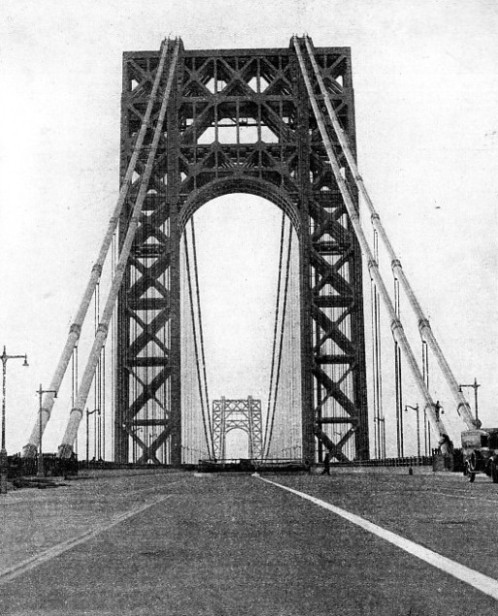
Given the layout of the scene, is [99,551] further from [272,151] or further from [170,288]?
[272,151]

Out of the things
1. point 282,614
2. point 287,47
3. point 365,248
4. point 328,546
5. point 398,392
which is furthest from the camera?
point 287,47

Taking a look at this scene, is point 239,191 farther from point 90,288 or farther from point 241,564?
point 241,564

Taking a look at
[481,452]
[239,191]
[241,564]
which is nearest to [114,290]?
[239,191]

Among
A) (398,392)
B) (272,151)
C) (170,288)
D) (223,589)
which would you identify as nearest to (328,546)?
(223,589)

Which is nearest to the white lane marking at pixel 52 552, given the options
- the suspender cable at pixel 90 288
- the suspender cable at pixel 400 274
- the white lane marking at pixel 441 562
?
the white lane marking at pixel 441 562

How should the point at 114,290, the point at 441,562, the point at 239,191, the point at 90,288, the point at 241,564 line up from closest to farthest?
the point at 441,562 < the point at 241,564 < the point at 90,288 < the point at 114,290 < the point at 239,191

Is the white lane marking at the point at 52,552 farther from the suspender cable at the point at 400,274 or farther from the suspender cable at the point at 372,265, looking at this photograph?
the suspender cable at the point at 372,265
